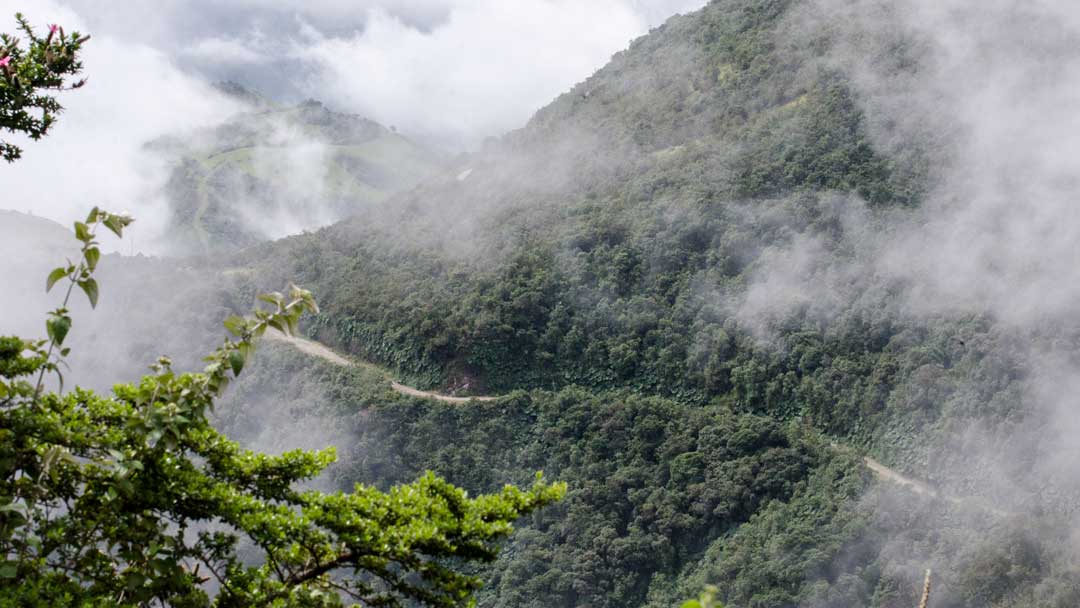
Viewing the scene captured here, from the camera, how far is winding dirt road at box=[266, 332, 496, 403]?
58438 millimetres

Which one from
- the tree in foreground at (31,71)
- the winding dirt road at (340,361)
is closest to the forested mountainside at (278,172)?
the winding dirt road at (340,361)

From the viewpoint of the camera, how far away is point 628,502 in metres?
49.7

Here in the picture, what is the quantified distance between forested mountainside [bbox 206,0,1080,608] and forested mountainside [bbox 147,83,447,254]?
81522mm

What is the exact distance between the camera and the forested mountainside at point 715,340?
42.2 metres

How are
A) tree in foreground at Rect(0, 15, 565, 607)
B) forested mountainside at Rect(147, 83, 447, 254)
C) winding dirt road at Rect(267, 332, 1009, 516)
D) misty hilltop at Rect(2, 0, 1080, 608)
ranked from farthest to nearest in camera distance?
forested mountainside at Rect(147, 83, 447, 254) < winding dirt road at Rect(267, 332, 1009, 516) < misty hilltop at Rect(2, 0, 1080, 608) < tree in foreground at Rect(0, 15, 565, 607)

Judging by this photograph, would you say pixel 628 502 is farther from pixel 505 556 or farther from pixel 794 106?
pixel 794 106

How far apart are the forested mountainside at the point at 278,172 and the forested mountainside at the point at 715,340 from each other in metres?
81.5

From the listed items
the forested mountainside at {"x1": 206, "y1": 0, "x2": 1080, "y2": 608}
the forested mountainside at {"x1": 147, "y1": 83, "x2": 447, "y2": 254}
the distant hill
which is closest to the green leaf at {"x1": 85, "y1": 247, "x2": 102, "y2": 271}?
the forested mountainside at {"x1": 206, "y1": 0, "x2": 1080, "y2": 608}

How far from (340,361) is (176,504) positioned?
55.1 meters

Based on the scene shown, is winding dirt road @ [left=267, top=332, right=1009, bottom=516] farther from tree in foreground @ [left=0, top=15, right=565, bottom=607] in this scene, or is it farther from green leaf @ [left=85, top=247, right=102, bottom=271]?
green leaf @ [left=85, top=247, right=102, bottom=271]

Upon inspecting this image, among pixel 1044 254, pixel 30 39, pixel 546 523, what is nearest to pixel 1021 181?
pixel 1044 254

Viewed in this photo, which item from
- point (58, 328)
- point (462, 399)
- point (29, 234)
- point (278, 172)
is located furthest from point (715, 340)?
point (278, 172)

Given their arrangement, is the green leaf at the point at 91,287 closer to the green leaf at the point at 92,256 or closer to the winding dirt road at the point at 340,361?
the green leaf at the point at 92,256

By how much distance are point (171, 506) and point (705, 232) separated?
188 ft
